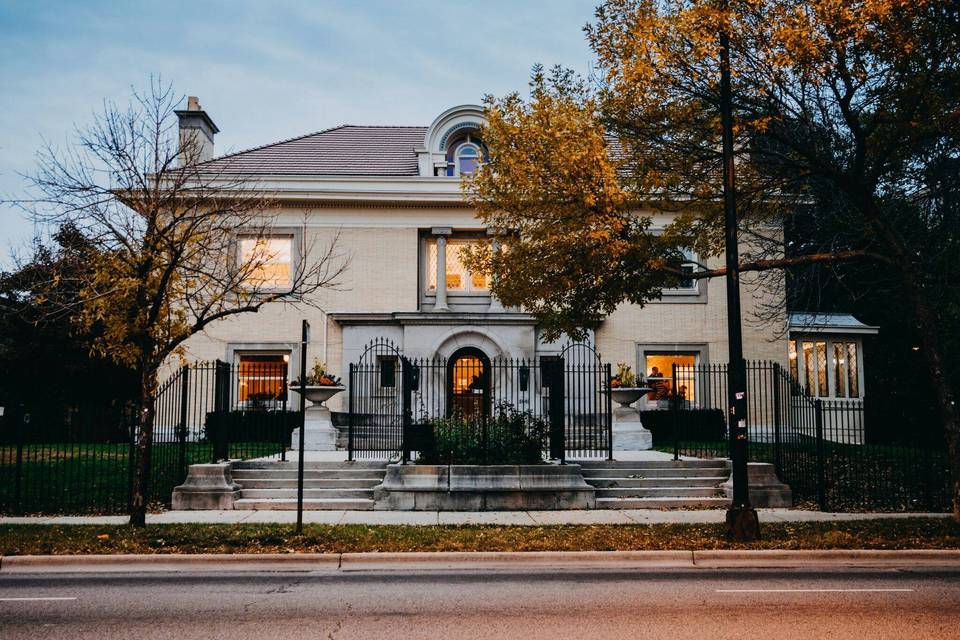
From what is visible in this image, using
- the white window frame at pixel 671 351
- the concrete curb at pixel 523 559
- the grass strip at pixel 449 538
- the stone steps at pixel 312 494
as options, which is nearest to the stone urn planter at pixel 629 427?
the white window frame at pixel 671 351

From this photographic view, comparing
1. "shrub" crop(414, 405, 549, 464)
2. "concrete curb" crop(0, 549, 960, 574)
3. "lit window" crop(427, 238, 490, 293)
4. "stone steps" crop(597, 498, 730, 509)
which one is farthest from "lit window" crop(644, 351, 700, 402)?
"concrete curb" crop(0, 549, 960, 574)

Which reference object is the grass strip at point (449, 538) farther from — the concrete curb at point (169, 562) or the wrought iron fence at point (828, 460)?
the wrought iron fence at point (828, 460)

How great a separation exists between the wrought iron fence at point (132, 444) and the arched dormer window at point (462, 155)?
31.4ft

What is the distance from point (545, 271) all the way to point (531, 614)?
8171 mm

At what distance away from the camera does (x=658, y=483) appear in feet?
52.1

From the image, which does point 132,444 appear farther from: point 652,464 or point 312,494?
point 652,464

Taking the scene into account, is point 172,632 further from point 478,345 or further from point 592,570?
point 478,345

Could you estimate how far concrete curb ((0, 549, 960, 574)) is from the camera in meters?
10.1

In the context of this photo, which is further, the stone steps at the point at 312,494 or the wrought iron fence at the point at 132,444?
the stone steps at the point at 312,494

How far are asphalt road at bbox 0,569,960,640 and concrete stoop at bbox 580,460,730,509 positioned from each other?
17.4ft

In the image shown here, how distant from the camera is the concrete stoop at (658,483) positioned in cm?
1515

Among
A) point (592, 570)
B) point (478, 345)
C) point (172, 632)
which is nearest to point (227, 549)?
point (172, 632)

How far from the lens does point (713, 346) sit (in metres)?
27.9

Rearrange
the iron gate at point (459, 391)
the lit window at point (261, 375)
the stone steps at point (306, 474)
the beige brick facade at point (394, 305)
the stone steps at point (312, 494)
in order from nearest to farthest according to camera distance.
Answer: the stone steps at point (312, 494) → the stone steps at point (306, 474) → the iron gate at point (459, 391) → the lit window at point (261, 375) → the beige brick facade at point (394, 305)
